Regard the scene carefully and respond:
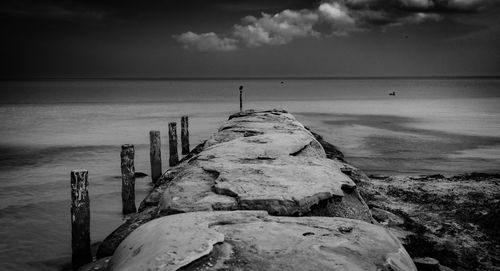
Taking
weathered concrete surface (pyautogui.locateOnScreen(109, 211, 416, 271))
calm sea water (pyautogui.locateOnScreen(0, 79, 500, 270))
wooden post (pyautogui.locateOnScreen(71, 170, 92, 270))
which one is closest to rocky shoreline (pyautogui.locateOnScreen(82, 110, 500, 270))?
weathered concrete surface (pyautogui.locateOnScreen(109, 211, 416, 271))

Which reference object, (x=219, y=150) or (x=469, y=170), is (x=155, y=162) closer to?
(x=219, y=150)

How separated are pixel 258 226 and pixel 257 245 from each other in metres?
0.34

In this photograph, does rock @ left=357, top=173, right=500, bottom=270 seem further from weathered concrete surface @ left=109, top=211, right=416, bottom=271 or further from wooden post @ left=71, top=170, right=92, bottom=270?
wooden post @ left=71, top=170, right=92, bottom=270

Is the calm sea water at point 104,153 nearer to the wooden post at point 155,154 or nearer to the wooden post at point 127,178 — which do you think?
the wooden post at point 127,178

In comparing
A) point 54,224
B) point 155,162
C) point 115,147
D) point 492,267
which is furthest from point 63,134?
point 492,267

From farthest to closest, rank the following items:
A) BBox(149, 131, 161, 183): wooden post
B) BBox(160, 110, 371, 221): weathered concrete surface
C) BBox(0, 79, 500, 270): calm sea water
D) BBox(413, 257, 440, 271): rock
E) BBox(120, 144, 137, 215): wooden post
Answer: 1. BBox(149, 131, 161, 183): wooden post
2. BBox(120, 144, 137, 215): wooden post
3. BBox(0, 79, 500, 270): calm sea water
4. BBox(413, 257, 440, 271): rock
5. BBox(160, 110, 371, 221): weathered concrete surface

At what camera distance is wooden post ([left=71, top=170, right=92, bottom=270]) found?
556 cm

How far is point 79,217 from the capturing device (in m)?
5.59

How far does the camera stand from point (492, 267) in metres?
5.17

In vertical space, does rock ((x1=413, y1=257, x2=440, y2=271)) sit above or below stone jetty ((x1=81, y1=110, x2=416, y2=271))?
below

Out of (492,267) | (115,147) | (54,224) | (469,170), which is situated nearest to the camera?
(492,267)

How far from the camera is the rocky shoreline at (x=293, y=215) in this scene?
2.78 metres

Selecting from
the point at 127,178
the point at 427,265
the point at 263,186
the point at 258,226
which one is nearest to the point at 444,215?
the point at 427,265

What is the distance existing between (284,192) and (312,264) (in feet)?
4.91
